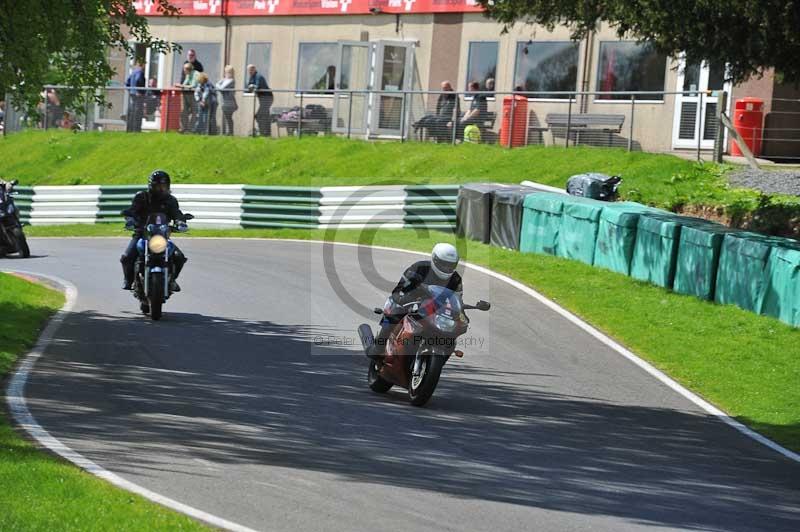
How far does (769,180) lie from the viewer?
1057 inches

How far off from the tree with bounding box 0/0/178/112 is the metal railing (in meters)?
15.8

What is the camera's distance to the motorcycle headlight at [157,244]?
17.0m

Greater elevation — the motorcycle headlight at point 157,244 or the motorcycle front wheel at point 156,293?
the motorcycle headlight at point 157,244

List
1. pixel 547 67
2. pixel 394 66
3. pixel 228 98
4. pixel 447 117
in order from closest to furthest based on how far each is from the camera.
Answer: pixel 447 117 < pixel 547 67 < pixel 228 98 < pixel 394 66

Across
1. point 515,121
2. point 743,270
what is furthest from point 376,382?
point 515,121

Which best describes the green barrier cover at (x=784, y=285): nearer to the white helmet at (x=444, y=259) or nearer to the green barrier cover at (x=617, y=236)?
the green barrier cover at (x=617, y=236)

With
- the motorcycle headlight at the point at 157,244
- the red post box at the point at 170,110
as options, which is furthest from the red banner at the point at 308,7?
the motorcycle headlight at the point at 157,244

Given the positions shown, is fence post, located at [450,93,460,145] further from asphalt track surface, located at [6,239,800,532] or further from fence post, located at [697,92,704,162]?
asphalt track surface, located at [6,239,800,532]

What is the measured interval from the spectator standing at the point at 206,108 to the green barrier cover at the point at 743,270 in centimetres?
2165

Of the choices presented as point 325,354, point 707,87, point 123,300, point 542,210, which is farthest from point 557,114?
point 325,354

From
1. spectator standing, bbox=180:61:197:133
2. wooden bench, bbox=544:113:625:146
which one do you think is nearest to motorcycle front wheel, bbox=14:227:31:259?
wooden bench, bbox=544:113:625:146

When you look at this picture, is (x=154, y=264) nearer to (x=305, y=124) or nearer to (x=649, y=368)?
(x=649, y=368)

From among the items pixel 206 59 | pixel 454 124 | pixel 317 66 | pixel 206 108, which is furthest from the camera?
pixel 206 59

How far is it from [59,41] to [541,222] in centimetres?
1092
